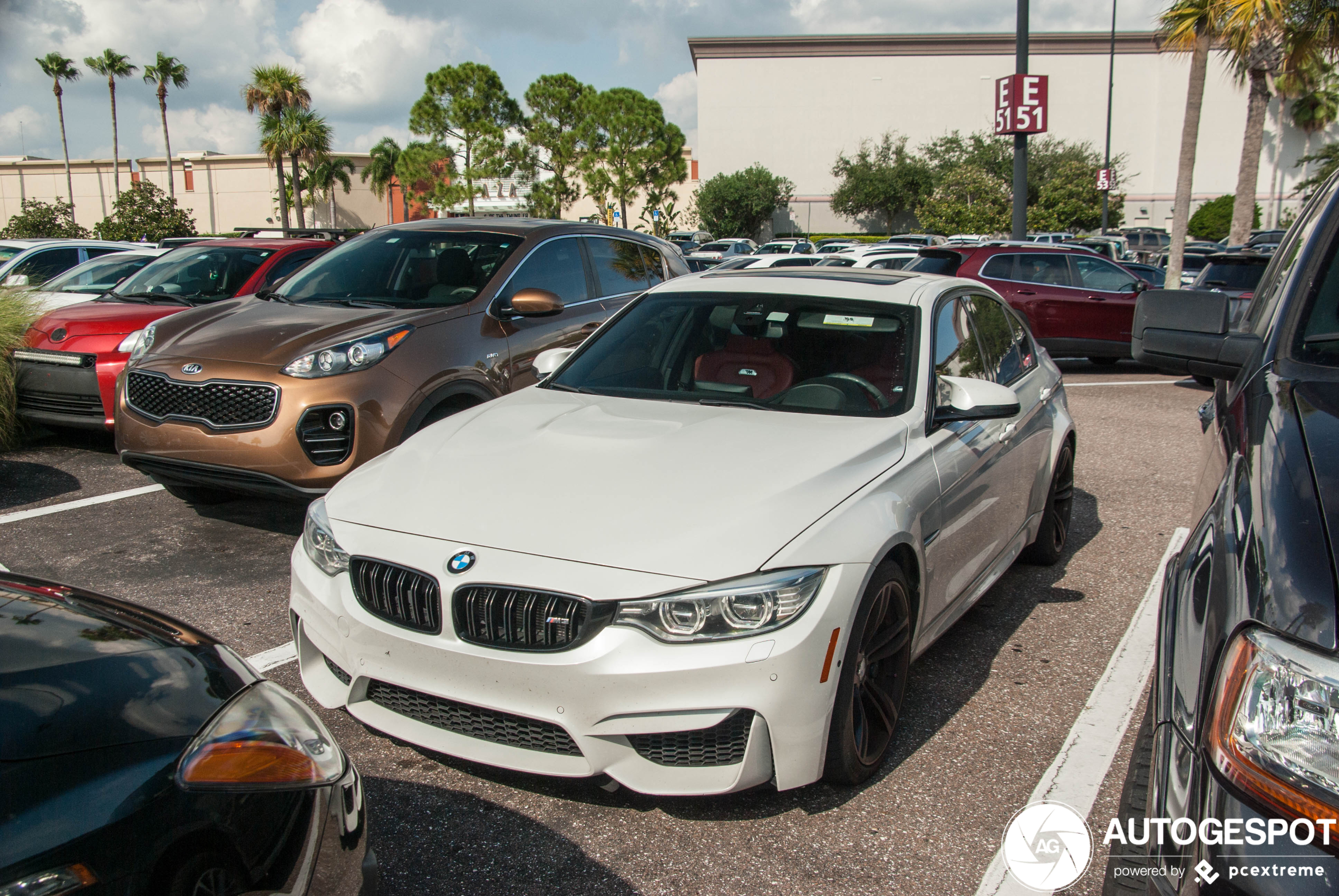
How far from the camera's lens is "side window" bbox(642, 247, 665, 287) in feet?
24.5

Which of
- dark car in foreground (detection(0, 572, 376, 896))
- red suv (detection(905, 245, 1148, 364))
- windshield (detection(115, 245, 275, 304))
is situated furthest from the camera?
red suv (detection(905, 245, 1148, 364))

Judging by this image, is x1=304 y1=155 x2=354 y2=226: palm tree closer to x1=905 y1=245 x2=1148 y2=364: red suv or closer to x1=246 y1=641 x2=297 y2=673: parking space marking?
x1=905 y1=245 x2=1148 y2=364: red suv

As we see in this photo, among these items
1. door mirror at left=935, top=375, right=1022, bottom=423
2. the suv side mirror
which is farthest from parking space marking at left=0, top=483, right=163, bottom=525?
the suv side mirror

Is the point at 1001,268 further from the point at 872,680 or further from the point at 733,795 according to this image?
the point at 733,795

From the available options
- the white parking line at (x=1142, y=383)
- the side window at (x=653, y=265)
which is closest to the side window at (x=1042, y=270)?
the white parking line at (x=1142, y=383)

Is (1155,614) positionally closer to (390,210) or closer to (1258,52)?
(1258,52)

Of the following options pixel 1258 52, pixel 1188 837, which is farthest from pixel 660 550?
pixel 1258 52

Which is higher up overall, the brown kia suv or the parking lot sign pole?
the parking lot sign pole

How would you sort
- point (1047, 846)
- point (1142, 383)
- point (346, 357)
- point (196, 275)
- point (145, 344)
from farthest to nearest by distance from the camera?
point (1142, 383) → point (196, 275) → point (145, 344) → point (346, 357) → point (1047, 846)

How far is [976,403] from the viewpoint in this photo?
353 centimetres

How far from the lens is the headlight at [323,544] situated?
296 cm

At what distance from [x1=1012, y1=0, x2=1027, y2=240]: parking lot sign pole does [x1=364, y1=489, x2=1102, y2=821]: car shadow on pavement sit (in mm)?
11960

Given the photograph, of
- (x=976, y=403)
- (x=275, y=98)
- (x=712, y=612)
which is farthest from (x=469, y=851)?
(x=275, y=98)

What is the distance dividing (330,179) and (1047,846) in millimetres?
68461
